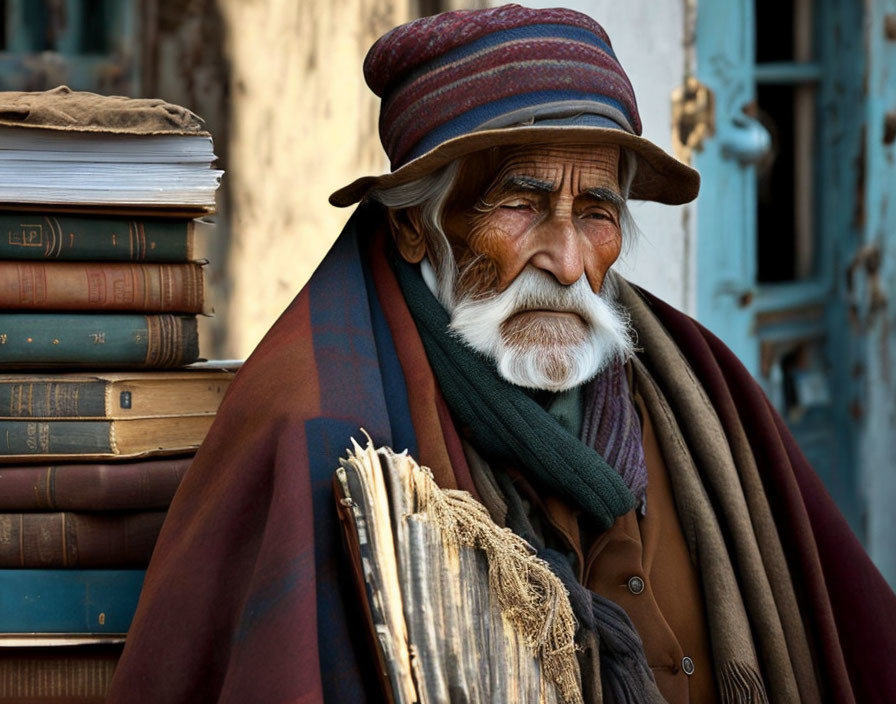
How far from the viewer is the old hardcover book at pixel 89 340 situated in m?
2.36

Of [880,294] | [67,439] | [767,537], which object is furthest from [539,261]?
[880,294]

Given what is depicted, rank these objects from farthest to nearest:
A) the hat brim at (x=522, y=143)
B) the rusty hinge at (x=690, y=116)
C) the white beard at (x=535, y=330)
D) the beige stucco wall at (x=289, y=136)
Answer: the rusty hinge at (x=690, y=116)
the beige stucco wall at (x=289, y=136)
the white beard at (x=535, y=330)
the hat brim at (x=522, y=143)

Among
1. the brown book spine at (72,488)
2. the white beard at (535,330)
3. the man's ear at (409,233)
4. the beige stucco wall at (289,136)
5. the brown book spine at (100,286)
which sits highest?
the beige stucco wall at (289,136)

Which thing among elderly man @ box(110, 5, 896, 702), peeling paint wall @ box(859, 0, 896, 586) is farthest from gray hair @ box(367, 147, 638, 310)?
peeling paint wall @ box(859, 0, 896, 586)

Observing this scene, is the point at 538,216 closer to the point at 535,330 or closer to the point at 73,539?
the point at 535,330

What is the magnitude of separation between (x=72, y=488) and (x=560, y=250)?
1.02m

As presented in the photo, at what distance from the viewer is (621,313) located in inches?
102

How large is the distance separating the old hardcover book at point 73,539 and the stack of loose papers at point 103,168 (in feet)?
1.97

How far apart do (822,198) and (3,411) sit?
3.92m

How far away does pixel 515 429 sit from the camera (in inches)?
87.7

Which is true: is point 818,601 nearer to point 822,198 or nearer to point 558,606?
point 558,606

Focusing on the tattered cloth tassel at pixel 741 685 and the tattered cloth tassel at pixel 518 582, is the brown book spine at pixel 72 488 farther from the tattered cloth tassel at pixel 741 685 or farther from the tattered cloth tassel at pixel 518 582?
the tattered cloth tassel at pixel 741 685

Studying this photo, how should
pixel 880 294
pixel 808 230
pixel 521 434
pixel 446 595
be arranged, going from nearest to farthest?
pixel 446 595 < pixel 521 434 < pixel 880 294 < pixel 808 230

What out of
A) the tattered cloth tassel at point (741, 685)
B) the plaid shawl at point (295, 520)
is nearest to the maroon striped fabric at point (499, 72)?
the plaid shawl at point (295, 520)
